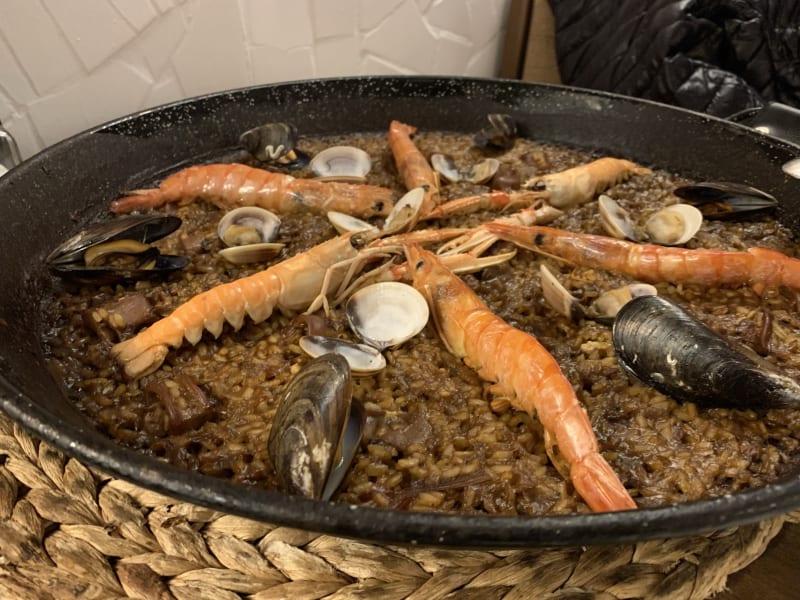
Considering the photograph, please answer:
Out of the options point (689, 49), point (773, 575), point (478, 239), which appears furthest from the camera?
point (689, 49)

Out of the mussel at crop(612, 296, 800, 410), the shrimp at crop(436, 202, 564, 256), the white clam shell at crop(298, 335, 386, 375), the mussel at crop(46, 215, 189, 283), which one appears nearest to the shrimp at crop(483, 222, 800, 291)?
the shrimp at crop(436, 202, 564, 256)

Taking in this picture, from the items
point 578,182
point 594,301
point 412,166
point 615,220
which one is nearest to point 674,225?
point 615,220

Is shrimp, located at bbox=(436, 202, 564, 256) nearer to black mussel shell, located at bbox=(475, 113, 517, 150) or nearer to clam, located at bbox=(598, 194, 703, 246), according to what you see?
clam, located at bbox=(598, 194, 703, 246)

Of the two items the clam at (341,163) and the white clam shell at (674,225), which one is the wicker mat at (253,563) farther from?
the clam at (341,163)

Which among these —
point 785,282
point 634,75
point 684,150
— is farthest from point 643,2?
point 785,282

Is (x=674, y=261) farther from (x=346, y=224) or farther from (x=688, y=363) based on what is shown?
(x=346, y=224)

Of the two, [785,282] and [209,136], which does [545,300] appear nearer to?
[785,282]

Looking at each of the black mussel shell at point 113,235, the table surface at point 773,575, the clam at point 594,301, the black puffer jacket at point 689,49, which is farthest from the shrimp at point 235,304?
the black puffer jacket at point 689,49
